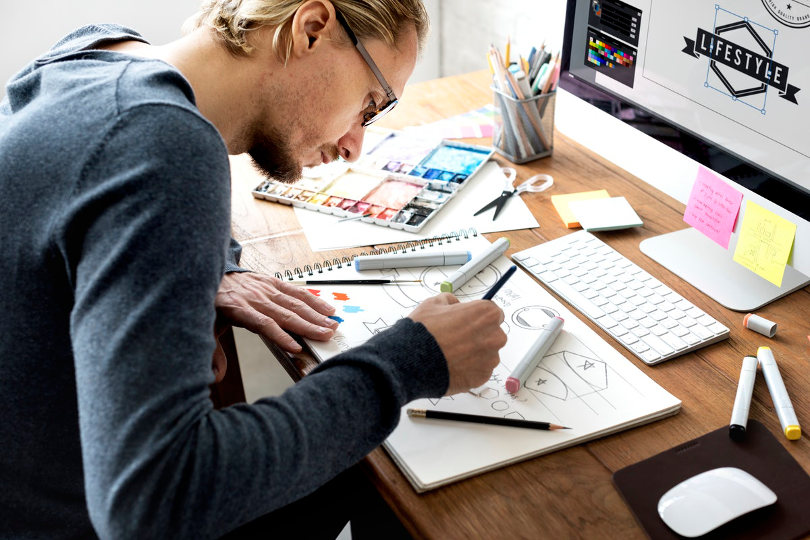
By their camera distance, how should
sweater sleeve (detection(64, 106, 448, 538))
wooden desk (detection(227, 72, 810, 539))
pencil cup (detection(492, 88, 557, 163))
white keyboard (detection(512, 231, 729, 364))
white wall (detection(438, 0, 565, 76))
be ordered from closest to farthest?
sweater sleeve (detection(64, 106, 448, 538)) < wooden desk (detection(227, 72, 810, 539)) < white keyboard (detection(512, 231, 729, 364)) < pencil cup (detection(492, 88, 557, 163)) < white wall (detection(438, 0, 565, 76))

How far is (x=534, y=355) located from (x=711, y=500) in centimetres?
27

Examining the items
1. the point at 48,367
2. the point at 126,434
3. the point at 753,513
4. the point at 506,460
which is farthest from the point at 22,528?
the point at 753,513

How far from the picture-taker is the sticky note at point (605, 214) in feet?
4.07

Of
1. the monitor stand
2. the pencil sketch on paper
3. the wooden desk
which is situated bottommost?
the wooden desk

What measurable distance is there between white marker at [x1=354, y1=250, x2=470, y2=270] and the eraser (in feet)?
1.27

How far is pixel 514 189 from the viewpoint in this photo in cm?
136

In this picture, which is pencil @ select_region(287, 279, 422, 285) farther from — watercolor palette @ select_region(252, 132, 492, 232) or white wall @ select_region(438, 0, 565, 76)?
white wall @ select_region(438, 0, 565, 76)

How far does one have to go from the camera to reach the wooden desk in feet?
2.58

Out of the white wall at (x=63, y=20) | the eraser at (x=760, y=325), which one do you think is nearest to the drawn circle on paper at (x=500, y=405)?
the eraser at (x=760, y=325)

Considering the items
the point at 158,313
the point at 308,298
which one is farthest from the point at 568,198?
the point at 158,313

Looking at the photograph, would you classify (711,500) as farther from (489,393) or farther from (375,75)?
(375,75)

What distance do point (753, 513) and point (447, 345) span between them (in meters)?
0.35

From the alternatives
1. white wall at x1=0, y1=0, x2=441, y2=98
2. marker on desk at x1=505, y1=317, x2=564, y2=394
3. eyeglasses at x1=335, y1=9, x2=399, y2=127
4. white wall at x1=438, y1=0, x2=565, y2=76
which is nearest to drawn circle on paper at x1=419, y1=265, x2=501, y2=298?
marker on desk at x1=505, y1=317, x2=564, y2=394

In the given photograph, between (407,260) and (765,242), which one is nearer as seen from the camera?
(765,242)
